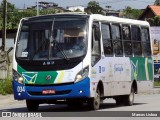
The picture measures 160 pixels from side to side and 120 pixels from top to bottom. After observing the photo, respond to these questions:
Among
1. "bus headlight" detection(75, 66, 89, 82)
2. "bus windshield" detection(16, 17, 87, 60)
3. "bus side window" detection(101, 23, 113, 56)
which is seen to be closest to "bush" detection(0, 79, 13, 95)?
"bus side window" detection(101, 23, 113, 56)

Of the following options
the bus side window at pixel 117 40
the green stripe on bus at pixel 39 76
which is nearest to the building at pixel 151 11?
the bus side window at pixel 117 40

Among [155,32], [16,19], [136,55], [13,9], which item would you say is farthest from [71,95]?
[13,9]

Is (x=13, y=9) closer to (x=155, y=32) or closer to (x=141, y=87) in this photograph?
(x=155, y=32)

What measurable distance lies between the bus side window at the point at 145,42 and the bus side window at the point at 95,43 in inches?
186

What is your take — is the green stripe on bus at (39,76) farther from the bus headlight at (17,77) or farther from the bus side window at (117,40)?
the bus side window at (117,40)

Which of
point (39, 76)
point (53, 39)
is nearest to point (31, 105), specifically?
point (39, 76)

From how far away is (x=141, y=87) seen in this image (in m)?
22.3

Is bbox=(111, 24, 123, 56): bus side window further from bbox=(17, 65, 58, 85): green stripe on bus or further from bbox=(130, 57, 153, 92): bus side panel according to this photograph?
bbox=(17, 65, 58, 85): green stripe on bus

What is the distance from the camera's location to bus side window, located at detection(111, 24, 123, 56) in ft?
65.0

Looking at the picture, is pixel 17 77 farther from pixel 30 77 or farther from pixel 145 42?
pixel 145 42

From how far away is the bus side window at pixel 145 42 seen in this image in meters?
22.8

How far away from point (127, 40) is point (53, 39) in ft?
13.4

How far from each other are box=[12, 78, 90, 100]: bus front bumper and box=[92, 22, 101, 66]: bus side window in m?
0.92

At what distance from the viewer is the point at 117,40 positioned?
2005 centimetres
